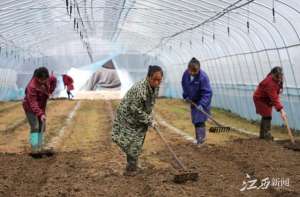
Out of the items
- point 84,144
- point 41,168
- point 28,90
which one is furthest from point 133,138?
point 84,144

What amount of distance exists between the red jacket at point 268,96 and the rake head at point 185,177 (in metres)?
3.70

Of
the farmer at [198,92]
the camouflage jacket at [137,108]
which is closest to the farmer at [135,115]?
the camouflage jacket at [137,108]

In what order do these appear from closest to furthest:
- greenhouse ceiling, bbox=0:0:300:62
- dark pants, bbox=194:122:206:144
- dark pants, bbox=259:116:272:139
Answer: dark pants, bbox=194:122:206:144 → dark pants, bbox=259:116:272:139 → greenhouse ceiling, bbox=0:0:300:62

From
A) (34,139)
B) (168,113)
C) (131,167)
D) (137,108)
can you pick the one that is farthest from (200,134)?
(168,113)

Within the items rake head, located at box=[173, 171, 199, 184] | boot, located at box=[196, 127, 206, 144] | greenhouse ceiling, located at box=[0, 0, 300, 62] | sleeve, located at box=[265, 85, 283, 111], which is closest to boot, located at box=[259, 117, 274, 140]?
A: sleeve, located at box=[265, 85, 283, 111]

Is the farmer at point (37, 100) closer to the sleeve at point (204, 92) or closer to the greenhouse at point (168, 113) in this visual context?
the greenhouse at point (168, 113)

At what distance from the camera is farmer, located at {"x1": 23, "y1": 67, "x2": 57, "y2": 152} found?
8.79 m

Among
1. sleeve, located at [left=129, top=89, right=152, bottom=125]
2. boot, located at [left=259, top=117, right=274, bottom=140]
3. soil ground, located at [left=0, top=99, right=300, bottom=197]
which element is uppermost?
sleeve, located at [left=129, top=89, right=152, bottom=125]

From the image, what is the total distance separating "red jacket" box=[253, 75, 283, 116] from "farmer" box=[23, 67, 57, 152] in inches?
156

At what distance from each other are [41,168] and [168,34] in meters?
17.4

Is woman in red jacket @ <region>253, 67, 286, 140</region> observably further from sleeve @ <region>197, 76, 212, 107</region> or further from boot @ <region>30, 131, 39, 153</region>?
boot @ <region>30, 131, 39, 153</region>

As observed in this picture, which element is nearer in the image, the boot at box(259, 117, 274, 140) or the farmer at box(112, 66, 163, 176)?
the farmer at box(112, 66, 163, 176)

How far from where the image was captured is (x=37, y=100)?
9141mm

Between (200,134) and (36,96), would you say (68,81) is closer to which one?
(200,134)
